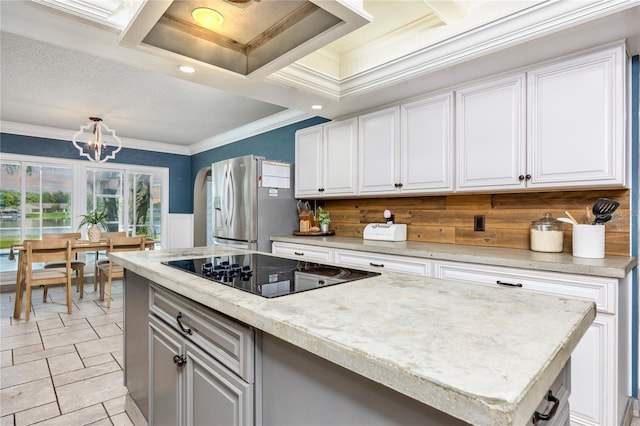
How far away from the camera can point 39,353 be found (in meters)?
2.82

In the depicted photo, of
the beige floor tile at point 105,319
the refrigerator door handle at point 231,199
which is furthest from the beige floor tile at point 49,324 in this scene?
the refrigerator door handle at point 231,199

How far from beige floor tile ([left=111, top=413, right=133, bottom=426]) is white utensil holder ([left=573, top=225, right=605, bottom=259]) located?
9.09ft

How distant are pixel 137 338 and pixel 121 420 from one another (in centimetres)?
55

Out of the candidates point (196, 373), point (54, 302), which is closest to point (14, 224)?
point (54, 302)

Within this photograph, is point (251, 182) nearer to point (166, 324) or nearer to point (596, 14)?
point (166, 324)

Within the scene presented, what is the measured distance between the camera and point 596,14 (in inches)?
67.7

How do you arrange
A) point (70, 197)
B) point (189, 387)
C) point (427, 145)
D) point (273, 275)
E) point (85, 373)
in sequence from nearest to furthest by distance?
point (189, 387) < point (273, 275) < point (85, 373) < point (427, 145) < point (70, 197)

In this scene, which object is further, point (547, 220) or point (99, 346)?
point (99, 346)

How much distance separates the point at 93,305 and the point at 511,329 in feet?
15.8

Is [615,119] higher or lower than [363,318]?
higher

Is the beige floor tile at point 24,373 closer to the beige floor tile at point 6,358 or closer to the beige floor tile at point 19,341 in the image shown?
the beige floor tile at point 6,358

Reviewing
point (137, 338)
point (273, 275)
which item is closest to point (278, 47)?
point (273, 275)

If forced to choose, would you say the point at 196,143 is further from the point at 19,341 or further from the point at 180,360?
the point at 180,360

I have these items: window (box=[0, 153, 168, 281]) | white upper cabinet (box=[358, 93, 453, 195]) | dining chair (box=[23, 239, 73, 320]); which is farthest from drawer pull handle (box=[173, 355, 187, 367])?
window (box=[0, 153, 168, 281])
